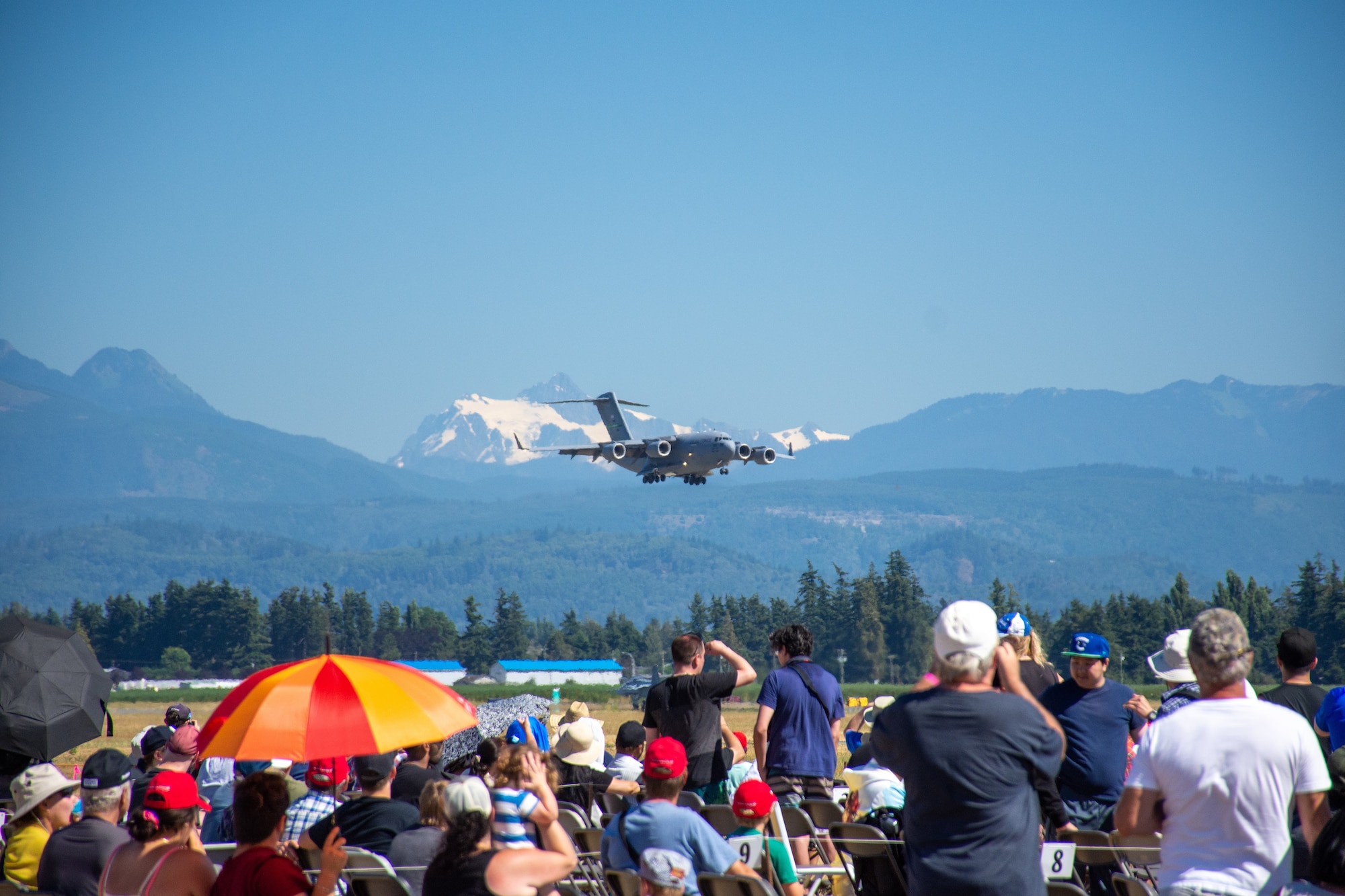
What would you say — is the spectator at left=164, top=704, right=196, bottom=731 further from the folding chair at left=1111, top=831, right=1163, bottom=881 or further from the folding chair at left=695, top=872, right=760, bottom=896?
the folding chair at left=1111, top=831, right=1163, bottom=881

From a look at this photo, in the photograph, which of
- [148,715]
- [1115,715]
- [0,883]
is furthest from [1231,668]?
[148,715]

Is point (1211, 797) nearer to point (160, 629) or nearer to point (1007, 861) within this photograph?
point (1007, 861)

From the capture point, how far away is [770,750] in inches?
337

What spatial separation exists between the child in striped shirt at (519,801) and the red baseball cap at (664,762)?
0.43m

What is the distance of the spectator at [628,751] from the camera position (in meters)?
9.45

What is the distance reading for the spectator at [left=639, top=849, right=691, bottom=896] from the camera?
558cm

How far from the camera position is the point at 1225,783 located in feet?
15.1

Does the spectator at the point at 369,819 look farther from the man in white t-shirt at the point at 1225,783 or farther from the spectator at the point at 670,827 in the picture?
the man in white t-shirt at the point at 1225,783

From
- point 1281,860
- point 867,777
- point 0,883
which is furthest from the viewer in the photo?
point 867,777

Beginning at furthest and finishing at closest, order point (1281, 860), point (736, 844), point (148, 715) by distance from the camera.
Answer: point (148, 715), point (736, 844), point (1281, 860)

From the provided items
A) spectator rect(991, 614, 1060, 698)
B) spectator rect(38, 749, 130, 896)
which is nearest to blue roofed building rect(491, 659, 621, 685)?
spectator rect(991, 614, 1060, 698)

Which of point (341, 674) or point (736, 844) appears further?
point (341, 674)

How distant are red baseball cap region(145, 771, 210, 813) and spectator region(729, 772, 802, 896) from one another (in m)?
2.58

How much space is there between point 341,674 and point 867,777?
3177 millimetres
